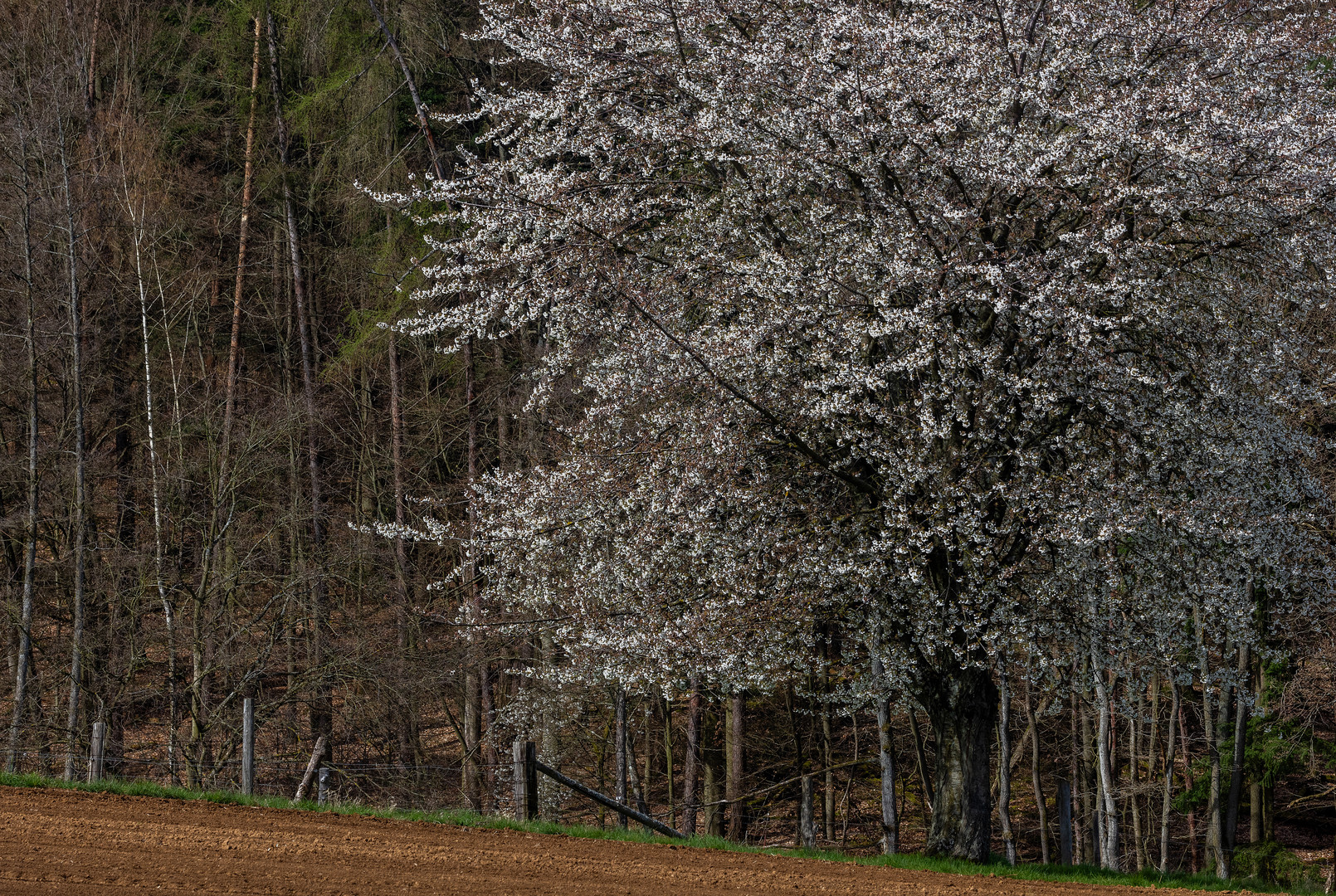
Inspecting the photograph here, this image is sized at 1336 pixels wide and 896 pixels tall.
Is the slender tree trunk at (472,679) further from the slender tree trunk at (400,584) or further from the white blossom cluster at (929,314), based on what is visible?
the white blossom cluster at (929,314)

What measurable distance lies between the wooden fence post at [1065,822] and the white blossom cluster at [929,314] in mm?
3141

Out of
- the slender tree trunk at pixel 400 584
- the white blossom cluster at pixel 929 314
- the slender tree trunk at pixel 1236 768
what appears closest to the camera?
the white blossom cluster at pixel 929 314

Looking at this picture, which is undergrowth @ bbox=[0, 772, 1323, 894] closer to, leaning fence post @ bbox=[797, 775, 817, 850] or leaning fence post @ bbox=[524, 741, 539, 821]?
leaning fence post @ bbox=[524, 741, 539, 821]

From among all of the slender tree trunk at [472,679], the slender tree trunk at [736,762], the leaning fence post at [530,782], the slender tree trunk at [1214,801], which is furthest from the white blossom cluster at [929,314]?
the slender tree trunk at [472,679]

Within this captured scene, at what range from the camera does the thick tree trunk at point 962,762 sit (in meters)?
11.4

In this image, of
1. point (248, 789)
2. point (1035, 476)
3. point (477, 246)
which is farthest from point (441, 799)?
point (1035, 476)

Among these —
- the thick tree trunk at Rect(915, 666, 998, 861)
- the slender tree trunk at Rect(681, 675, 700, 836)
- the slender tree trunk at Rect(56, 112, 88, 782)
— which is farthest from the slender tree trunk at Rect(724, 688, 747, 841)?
A: the slender tree trunk at Rect(56, 112, 88, 782)

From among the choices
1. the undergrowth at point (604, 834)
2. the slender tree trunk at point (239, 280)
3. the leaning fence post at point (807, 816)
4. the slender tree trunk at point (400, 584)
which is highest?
the slender tree trunk at point (239, 280)

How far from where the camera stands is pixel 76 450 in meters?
19.3

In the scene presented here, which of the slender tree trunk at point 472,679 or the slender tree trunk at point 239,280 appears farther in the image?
the slender tree trunk at point 239,280

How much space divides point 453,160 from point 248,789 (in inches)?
531

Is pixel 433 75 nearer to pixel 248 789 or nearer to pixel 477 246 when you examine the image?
pixel 477 246

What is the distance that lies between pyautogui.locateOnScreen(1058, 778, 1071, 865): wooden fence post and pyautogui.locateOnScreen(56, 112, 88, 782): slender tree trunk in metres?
14.1

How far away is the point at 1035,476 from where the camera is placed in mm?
10062
